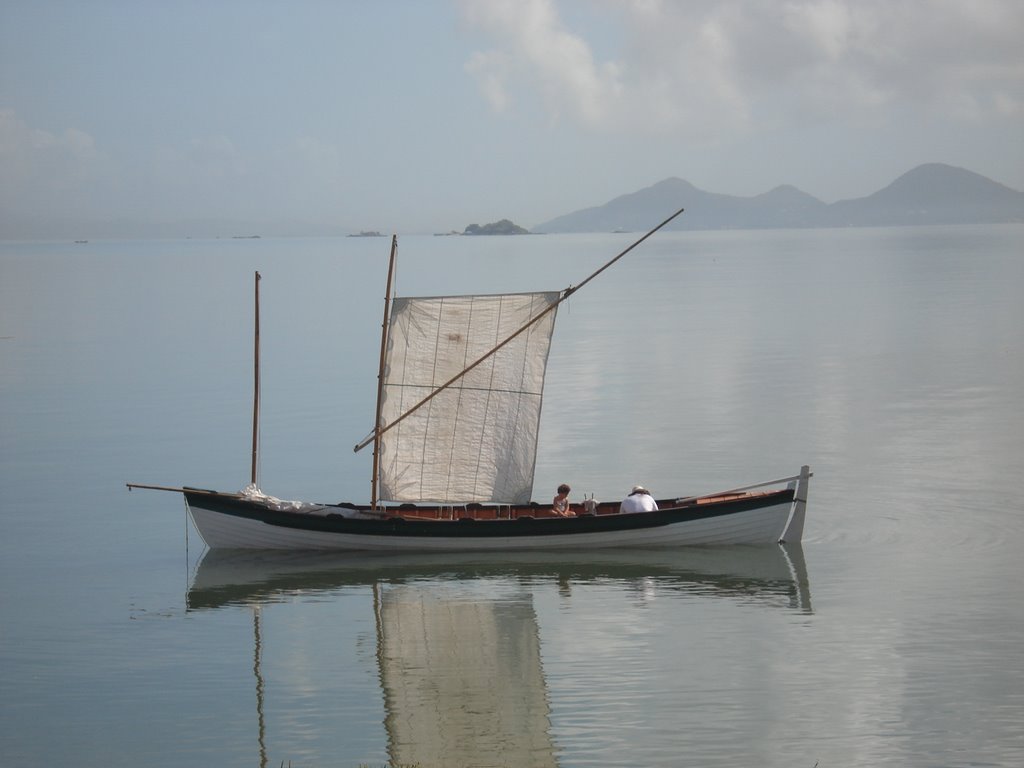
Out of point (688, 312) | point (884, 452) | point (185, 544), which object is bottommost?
point (185, 544)

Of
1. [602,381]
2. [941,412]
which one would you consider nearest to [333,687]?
[941,412]

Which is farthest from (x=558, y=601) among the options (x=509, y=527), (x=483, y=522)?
(x=483, y=522)

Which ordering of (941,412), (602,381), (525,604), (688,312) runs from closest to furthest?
(525,604) < (941,412) < (602,381) < (688,312)

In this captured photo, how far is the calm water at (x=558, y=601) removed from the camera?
870 inches

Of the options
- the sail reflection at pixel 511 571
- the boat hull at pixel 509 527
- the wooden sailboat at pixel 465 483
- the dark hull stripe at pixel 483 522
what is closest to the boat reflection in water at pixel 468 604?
the sail reflection at pixel 511 571

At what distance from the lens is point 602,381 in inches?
2478

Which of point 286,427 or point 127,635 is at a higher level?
point 286,427

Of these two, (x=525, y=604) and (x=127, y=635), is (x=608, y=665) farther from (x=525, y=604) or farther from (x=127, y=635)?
(x=127, y=635)

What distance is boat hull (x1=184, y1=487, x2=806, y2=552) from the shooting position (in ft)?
108

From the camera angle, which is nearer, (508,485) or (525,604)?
(525,604)

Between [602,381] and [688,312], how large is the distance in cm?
4127

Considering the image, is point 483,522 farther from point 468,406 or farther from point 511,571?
point 468,406

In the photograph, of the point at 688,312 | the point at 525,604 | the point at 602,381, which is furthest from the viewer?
the point at 688,312

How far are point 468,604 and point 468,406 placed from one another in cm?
719
